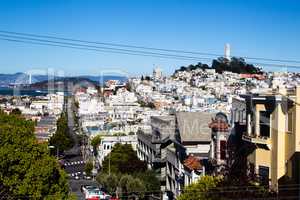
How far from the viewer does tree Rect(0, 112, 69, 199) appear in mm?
18953

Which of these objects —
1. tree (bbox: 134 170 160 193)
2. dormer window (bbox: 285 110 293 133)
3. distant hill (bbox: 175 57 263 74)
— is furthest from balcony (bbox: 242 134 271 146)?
distant hill (bbox: 175 57 263 74)

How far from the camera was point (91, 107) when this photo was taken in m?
107

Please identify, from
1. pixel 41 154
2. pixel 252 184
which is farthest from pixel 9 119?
pixel 252 184

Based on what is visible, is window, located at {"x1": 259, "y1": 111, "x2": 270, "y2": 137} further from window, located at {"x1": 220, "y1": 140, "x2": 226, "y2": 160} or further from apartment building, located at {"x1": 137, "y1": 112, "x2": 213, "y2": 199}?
apartment building, located at {"x1": 137, "y1": 112, "x2": 213, "y2": 199}

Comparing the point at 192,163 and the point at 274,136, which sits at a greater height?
the point at 274,136

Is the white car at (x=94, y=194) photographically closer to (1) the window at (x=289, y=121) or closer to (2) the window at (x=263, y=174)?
(2) the window at (x=263, y=174)

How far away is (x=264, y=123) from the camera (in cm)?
1495

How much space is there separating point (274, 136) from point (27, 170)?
956 cm

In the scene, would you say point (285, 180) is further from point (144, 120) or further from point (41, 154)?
point (144, 120)

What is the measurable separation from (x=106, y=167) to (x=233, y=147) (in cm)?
2542

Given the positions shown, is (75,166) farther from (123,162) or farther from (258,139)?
(258,139)

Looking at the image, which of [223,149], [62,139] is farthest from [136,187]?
[62,139]

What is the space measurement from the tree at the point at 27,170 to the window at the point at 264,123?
8.46 meters

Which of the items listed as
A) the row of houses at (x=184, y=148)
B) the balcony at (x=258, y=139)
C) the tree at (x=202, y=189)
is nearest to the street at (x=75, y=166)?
the row of houses at (x=184, y=148)
